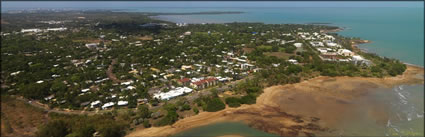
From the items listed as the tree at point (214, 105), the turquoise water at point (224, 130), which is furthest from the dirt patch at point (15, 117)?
the tree at point (214, 105)

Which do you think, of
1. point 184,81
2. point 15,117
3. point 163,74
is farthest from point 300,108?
point 15,117

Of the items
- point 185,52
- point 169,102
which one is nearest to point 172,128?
point 169,102

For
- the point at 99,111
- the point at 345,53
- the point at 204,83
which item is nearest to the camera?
the point at 99,111

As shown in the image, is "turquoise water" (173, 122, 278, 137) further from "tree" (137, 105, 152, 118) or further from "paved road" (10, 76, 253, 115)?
"paved road" (10, 76, 253, 115)

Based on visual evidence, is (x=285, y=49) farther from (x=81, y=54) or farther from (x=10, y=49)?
(x=10, y=49)

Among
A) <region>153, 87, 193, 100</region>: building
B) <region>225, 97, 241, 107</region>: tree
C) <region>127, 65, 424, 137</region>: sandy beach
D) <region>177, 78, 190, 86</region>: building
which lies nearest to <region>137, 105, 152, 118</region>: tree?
<region>127, 65, 424, 137</region>: sandy beach

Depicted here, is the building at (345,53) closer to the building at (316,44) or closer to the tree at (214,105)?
the building at (316,44)

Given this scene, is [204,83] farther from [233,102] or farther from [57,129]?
[57,129]
